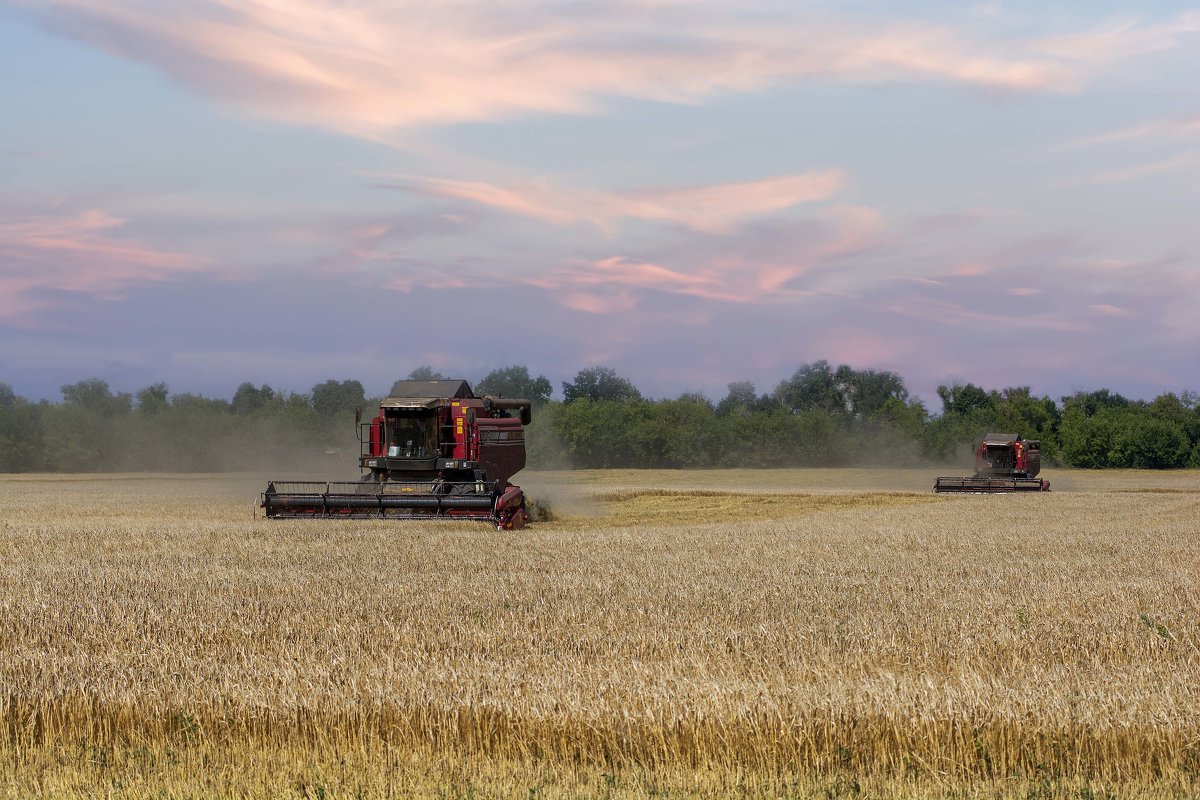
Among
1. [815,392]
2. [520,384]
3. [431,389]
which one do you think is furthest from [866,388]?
[431,389]

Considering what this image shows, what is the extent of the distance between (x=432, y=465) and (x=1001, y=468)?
2640cm

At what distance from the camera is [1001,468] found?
144 ft

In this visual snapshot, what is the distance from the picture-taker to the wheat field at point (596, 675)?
7023 millimetres

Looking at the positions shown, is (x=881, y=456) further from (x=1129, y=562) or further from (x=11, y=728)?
(x=11, y=728)

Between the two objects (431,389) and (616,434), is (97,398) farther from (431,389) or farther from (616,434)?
(431,389)

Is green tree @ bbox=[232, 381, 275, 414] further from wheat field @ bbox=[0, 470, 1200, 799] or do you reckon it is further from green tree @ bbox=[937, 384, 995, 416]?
wheat field @ bbox=[0, 470, 1200, 799]

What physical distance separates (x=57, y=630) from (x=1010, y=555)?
1304 cm

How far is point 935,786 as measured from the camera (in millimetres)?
6746

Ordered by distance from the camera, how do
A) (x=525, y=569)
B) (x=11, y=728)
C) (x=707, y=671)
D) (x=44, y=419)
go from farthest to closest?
(x=44, y=419), (x=525, y=569), (x=707, y=671), (x=11, y=728)

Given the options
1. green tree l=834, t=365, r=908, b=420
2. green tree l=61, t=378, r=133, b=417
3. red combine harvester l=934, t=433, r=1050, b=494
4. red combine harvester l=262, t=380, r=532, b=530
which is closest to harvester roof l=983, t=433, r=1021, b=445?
red combine harvester l=934, t=433, r=1050, b=494

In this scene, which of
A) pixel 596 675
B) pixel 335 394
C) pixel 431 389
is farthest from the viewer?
pixel 335 394

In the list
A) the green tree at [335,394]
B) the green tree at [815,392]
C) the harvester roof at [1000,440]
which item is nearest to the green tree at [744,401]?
the green tree at [815,392]

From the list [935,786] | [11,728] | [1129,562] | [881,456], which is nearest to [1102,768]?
[935,786]

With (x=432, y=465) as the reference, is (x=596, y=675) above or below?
below
